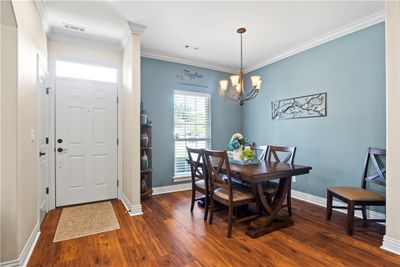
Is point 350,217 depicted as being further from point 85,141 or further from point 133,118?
point 85,141

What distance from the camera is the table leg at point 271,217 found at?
2420 mm

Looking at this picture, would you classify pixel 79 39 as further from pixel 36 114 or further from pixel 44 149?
pixel 44 149

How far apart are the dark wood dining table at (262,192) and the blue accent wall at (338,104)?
1.00 meters

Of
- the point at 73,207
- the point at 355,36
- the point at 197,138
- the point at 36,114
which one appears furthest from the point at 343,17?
the point at 73,207

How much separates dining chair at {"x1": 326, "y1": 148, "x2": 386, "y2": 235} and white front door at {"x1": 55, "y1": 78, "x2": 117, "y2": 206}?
3.43 metres

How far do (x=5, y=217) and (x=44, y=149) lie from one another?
1395mm

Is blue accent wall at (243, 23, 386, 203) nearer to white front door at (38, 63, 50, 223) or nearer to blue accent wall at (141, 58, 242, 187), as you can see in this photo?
blue accent wall at (141, 58, 242, 187)

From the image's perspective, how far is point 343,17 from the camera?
2.78 meters

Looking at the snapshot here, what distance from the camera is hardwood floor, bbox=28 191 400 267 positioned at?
A: 1914 millimetres

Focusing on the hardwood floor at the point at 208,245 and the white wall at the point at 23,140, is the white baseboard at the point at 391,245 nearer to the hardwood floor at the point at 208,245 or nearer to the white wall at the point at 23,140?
the hardwood floor at the point at 208,245

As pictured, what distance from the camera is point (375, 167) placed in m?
2.60

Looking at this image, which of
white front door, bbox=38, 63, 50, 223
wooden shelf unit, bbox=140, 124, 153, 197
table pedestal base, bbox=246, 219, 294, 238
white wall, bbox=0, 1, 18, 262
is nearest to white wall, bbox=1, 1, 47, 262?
white wall, bbox=0, 1, 18, 262

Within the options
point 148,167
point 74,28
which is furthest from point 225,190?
point 74,28

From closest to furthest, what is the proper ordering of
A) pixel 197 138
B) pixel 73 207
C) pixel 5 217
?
pixel 5 217 < pixel 73 207 < pixel 197 138
